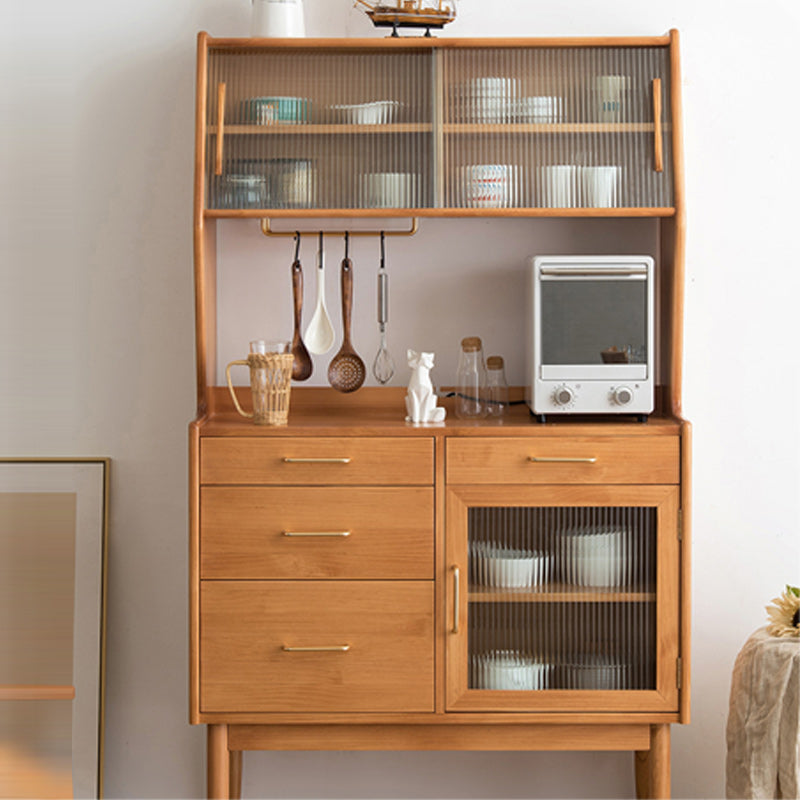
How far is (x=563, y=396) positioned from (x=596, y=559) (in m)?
0.38

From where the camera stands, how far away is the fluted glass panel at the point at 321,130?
217 cm

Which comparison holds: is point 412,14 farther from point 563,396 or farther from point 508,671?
point 508,671

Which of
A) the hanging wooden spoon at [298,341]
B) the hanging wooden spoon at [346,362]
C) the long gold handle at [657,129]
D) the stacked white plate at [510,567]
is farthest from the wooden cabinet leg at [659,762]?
the long gold handle at [657,129]

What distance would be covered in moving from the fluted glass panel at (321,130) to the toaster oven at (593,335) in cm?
39

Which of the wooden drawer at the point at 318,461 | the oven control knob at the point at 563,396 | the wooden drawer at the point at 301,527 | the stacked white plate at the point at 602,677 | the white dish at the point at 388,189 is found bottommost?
the stacked white plate at the point at 602,677

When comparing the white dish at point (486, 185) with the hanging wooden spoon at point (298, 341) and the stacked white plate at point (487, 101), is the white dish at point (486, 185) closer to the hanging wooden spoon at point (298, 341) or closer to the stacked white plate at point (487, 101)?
the stacked white plate at point (487, 101)

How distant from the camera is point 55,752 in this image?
2.37 metres

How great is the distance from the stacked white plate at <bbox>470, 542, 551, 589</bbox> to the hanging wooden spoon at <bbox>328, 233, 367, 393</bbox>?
0.57m

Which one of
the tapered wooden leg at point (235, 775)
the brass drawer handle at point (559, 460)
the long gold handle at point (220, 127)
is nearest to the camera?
the brass drawer handle at point (559, 460)

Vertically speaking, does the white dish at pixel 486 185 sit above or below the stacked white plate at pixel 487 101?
below

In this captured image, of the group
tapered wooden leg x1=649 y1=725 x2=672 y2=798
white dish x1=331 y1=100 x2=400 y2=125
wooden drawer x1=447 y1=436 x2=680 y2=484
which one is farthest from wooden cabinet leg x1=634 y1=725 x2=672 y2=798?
white dish x1=331 y1=100 x2=400 y2=125

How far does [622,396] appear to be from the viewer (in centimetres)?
211

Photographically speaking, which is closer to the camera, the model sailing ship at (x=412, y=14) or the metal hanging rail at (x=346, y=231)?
the model sailing ship at (x=412, y=14)

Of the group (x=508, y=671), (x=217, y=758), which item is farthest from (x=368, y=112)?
(x=217, y=758)
